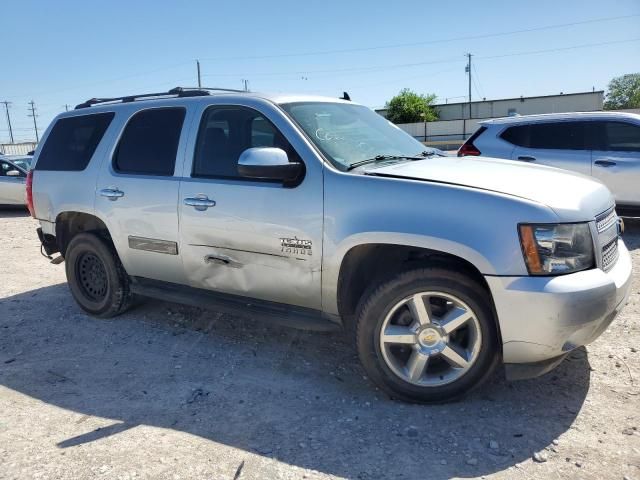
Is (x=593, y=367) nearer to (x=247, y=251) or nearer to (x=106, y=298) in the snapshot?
(x=247, y=251)

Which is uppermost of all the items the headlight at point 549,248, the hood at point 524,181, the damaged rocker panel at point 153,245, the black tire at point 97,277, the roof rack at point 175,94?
the roof rack at point 175,94

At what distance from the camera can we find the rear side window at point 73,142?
474cm

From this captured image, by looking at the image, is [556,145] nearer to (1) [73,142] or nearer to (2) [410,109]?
(1) [73,142]

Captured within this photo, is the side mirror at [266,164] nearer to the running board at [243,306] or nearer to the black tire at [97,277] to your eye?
the running board at [243,306]

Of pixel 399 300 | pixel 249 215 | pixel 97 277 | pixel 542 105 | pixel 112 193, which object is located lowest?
pixel 97 277

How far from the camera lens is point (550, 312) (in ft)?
8.96

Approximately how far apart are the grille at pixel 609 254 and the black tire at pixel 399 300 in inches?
28.2

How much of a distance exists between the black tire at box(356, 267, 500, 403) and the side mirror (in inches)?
37.1

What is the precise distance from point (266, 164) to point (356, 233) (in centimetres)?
71

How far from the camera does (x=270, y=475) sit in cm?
261

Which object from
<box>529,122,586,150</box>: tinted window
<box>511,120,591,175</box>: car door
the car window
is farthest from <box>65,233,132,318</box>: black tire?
the car window

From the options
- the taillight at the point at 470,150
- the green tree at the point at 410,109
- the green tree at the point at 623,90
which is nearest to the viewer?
the taillight at the point at 470,150

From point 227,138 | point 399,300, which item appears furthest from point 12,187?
point 399,300

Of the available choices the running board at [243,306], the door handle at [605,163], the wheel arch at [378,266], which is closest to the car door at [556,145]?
the door handle at [605,163]
